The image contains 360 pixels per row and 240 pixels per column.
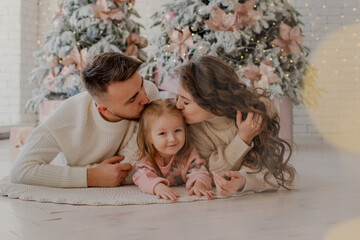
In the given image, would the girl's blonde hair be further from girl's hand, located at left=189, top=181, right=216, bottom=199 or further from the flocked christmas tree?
the flocked christmas tree

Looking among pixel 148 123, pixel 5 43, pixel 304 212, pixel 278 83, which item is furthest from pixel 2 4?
pixel 304 212

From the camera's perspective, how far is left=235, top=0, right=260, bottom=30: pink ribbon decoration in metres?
3.21

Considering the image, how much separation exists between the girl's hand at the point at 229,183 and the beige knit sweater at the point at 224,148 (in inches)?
1.2

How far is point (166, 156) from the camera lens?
1.73 m

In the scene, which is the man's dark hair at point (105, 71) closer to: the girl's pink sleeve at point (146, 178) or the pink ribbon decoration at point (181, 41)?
the girl's pink sleeve at point (146, 178)

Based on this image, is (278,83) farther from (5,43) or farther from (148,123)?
(5,43)

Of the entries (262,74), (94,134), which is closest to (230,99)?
(94,134)

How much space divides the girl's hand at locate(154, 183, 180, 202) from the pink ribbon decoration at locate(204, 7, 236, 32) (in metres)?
1.83

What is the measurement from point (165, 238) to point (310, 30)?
4481 mm

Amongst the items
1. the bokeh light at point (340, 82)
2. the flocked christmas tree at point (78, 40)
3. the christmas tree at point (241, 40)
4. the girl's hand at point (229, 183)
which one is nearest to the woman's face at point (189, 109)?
the girl's hand at point (229, 183)

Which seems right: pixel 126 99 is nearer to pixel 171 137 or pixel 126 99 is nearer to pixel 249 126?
pixel 171 137

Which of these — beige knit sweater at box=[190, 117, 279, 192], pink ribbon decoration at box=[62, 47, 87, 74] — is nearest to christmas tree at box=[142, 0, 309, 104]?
pink ribbon decoration at box=[62, 47, 87, 74]

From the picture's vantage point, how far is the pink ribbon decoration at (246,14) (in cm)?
321

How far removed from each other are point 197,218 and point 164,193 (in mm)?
275
